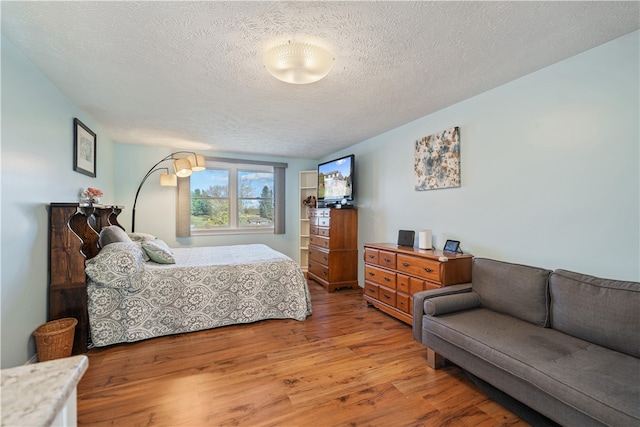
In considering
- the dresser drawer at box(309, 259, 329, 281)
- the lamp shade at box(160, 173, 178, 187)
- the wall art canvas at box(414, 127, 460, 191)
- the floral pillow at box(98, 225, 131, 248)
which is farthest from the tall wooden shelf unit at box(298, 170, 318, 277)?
the floral pillow at box(98, 225, 131, 248)

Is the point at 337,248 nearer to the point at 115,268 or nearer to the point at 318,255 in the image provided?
the point at 318,255

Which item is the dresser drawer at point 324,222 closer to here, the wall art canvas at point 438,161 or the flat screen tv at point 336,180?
the flat screen tv at point 336,180

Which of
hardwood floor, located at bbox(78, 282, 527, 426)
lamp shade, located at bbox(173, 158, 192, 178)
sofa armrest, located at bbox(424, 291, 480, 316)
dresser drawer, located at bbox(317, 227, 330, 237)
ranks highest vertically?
lamp shade, located at bbox(173, 158, 192, 178)

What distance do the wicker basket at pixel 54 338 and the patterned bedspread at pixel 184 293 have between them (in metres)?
0.26

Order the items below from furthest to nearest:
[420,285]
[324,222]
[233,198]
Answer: [233,198], [324,222], [420,285]

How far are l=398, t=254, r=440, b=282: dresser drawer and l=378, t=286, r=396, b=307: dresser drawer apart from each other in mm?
332

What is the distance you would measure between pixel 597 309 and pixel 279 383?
85.2 inches

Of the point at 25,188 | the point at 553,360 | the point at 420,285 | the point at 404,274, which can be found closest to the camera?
the point at 553,360

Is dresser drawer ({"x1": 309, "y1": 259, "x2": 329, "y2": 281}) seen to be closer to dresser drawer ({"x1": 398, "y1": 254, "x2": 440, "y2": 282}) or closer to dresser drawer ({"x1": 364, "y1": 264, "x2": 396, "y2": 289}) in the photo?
dresser drawer ({"x1": 364, "y1": 264, "x2": 396, "y2": 289})

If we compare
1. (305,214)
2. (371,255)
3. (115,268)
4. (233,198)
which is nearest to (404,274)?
(371,255)

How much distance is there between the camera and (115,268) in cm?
245

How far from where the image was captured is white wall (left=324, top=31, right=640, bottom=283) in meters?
1.81

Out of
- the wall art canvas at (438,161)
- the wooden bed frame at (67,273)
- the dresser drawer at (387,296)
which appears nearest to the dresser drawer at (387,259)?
the dresser drawer at (387,296)

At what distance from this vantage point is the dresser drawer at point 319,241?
4410mm
